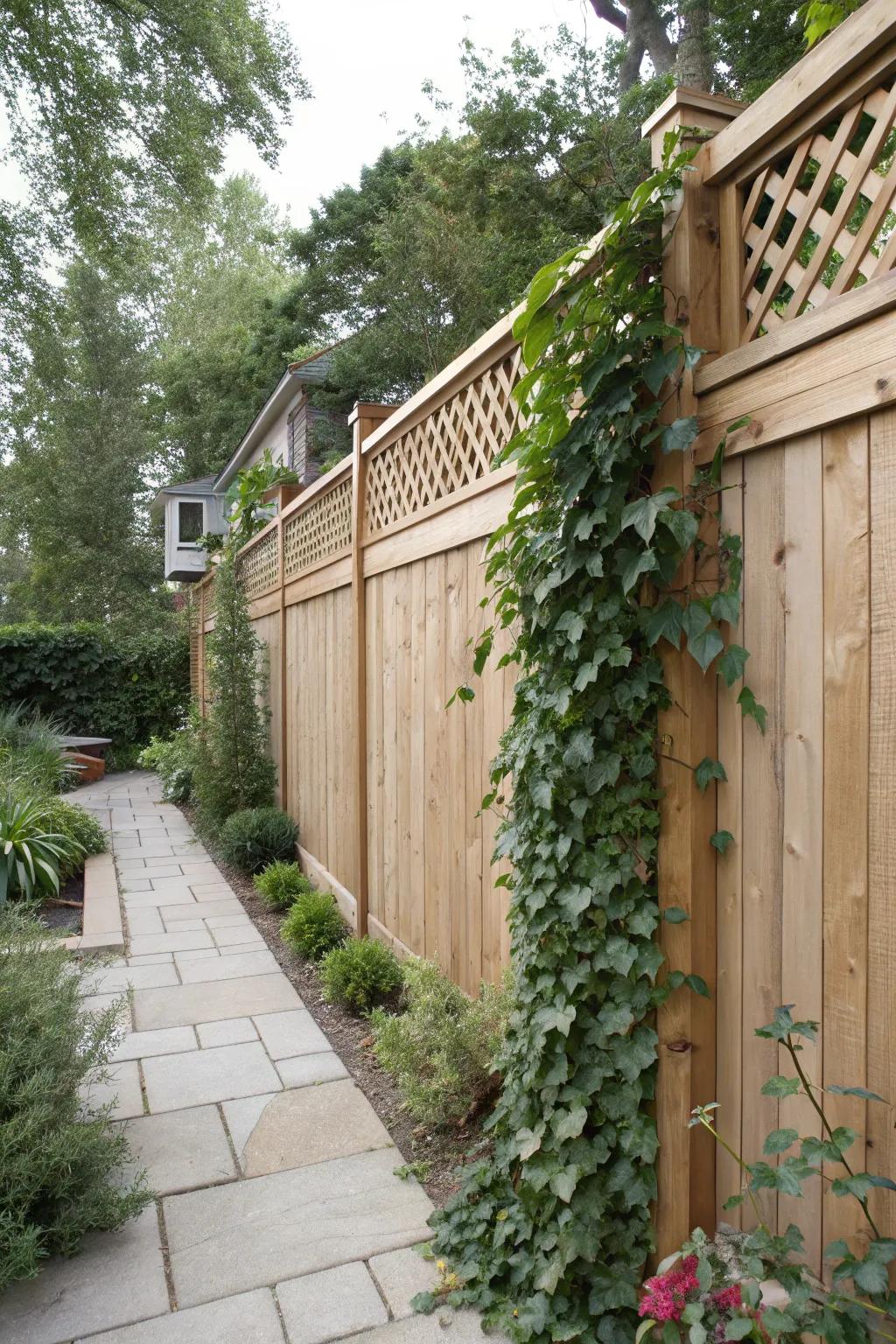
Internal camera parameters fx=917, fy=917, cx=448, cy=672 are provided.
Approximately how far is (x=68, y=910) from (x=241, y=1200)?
344 cm

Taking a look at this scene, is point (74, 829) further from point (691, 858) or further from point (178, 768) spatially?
point (691, 858)

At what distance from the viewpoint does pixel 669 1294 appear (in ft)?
5.15

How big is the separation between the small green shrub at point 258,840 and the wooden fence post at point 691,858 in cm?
467

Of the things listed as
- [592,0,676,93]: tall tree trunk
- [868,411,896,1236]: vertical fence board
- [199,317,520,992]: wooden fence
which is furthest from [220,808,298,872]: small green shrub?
[592,0,676,93]: tall tree trunk

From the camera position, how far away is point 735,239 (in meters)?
1.76

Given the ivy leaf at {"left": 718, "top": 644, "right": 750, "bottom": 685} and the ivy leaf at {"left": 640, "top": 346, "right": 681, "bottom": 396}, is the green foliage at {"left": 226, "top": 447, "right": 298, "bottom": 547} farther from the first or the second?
the ivy leaf at {"left": 718, "top": 644, "right": 750, "bottom": 685}

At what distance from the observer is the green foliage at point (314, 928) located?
451 centimetres

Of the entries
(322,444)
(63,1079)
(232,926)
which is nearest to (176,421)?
(322,444)

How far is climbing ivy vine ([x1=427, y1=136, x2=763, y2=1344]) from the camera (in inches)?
70.1

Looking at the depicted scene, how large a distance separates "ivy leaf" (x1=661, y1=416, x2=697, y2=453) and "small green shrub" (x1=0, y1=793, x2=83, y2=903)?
14.5ft

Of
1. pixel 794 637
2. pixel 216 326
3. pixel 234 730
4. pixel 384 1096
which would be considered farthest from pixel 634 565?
pixel 216 326

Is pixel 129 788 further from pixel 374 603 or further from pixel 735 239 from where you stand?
pixel 735 239

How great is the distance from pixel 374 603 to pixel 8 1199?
2.74 m

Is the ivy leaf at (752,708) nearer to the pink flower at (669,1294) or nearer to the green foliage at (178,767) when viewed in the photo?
the pink flower at (669,1294)
